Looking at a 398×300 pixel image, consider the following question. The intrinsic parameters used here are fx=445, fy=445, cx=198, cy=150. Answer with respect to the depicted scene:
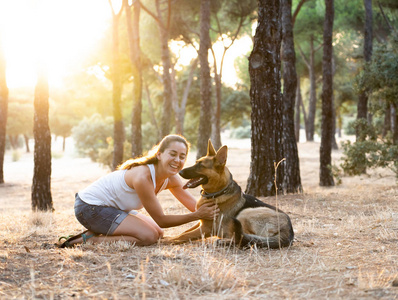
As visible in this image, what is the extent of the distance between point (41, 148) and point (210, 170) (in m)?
6.19

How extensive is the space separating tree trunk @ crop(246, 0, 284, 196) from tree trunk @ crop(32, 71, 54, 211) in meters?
4.85

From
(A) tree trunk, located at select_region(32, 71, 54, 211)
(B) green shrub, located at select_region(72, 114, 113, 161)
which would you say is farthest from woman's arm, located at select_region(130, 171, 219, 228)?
(B) green shrub, located at select_region(72, 114, 113, 161)

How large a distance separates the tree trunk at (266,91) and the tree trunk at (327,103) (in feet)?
17.0

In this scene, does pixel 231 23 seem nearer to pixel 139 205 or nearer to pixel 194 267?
pixel 139 205

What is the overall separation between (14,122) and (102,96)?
12256 millimetres

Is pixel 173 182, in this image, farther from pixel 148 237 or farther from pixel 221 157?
pixel 221 157

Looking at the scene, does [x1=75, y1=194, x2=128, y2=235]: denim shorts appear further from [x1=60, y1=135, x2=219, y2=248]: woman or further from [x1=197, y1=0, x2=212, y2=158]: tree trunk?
[x1=197, y1=0, x2=212, y2=158]: tree trunk

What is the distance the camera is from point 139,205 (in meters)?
6.19

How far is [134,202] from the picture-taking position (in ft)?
20.1

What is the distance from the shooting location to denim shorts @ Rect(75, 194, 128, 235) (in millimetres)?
5941

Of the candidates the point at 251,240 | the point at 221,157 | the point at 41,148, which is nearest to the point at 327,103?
the point at 41,148

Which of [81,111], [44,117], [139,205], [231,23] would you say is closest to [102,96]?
[81,111]

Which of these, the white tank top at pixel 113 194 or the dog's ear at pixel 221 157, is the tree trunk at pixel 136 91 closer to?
the white tank top at pixel 113 194

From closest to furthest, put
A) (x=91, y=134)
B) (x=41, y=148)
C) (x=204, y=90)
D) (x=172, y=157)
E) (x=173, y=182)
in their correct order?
(x=172, y=157)
(x=173, y=182)
(x=41, y=148)
(x=204, y=90)
(x=91, y=134)
